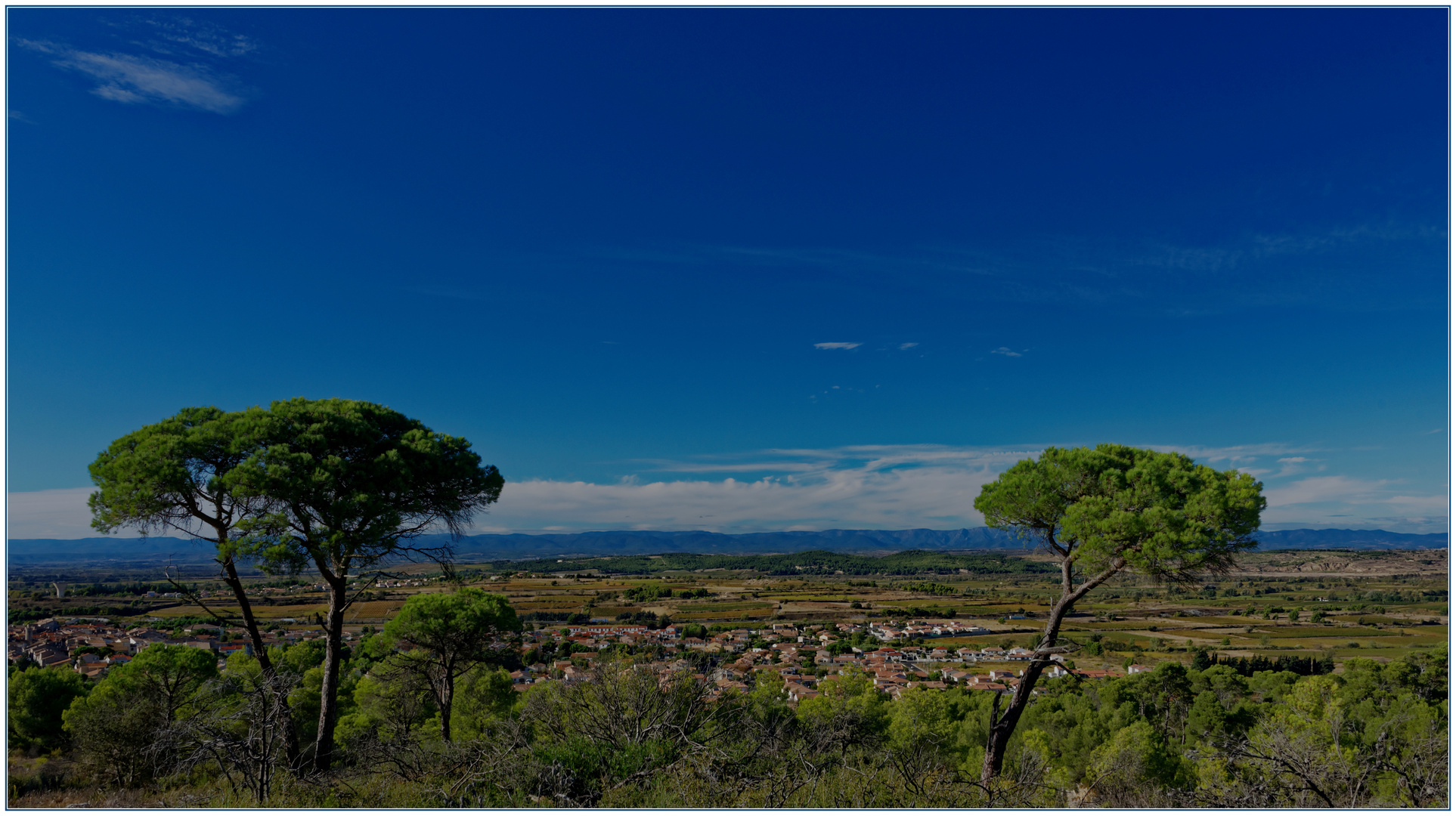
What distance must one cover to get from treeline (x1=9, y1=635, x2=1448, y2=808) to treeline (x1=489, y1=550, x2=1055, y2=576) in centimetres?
11659

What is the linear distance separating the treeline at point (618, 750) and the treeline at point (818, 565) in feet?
383

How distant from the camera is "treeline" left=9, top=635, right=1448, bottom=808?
6.19 meters

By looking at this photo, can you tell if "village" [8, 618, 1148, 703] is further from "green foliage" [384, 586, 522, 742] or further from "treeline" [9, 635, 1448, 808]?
"green foliage" [384, 586, 522, 742]

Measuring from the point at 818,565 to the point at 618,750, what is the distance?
16050cm

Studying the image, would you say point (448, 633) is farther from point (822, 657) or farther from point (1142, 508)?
point (822, 657)

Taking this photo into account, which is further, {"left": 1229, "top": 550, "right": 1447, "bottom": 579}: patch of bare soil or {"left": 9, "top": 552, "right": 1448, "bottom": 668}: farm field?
{"left": 1229, "top": 550, "right": 1447, "bottom": 579}: patch of bare soil

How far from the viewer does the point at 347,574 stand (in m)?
8.92

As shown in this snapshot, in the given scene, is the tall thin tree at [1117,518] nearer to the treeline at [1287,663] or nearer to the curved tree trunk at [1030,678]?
the curved tree trunk at [1030,678]

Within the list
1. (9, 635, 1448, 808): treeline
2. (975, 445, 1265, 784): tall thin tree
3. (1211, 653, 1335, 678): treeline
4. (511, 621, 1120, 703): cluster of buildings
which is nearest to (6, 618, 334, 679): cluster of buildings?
(9, 635, 1448, 808): treeline

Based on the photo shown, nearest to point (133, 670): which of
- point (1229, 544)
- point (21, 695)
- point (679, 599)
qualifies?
point (21, 695)

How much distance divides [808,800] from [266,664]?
27.1ft

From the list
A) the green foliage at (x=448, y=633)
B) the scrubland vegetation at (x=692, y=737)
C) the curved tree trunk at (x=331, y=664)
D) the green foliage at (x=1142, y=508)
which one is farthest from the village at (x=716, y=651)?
the curved tree trunk at (x=331, y=664)

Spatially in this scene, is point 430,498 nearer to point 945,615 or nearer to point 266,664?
point 266,664

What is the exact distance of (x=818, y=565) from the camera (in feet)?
526
